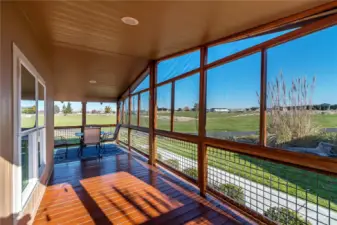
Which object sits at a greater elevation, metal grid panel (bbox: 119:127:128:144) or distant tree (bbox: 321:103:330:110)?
distant tree (bbox: 321:103:330:110)

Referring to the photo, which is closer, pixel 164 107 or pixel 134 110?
pixel 164 107

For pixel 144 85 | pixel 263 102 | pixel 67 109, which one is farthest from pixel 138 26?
pixel 67 109

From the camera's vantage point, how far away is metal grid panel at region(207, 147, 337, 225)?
1865 millimetres

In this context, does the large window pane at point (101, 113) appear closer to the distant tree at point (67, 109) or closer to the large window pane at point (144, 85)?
the distant tree at point (67, 109)

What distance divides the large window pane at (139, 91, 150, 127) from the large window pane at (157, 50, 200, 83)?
1.10 metres

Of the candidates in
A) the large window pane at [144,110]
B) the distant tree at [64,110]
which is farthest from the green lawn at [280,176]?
the distant tree at [64,110]

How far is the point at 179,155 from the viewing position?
4.12m

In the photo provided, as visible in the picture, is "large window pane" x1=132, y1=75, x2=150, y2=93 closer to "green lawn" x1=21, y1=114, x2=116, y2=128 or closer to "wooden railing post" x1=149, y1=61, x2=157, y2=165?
"wooden railing post" x1=149, y1=61, x2=157, y2=165

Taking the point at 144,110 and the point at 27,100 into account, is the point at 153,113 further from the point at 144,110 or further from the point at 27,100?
the point at 27,100

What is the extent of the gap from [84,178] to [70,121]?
521 cm

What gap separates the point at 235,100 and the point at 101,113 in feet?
25.9

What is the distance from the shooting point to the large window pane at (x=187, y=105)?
345 centimetres

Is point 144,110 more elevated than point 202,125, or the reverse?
point 144,110

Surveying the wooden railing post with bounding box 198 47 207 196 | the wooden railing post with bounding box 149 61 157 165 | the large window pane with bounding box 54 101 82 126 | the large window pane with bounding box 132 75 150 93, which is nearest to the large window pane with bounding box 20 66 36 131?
the wooden railing post with bounding box 198 47 207 196
